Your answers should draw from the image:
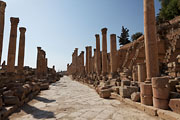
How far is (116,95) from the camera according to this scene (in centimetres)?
744

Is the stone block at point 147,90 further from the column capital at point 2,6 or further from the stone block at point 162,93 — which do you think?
the column capital at point 2,6

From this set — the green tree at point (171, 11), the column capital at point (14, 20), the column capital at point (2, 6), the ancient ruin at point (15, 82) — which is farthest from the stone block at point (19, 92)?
the green tree at point (171, 11)

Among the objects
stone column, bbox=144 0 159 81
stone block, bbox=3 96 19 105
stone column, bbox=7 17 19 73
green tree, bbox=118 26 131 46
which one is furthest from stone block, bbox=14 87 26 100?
green tree, bbox=118 26 131 46

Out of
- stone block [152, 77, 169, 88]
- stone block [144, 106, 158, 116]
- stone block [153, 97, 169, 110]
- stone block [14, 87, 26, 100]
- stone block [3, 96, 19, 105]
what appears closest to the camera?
stone block [144, 106, 158, 116]

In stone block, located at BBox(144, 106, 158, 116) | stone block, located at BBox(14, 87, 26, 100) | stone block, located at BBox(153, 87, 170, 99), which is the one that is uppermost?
stone block, located at BBox(153, 87, 170, 99)

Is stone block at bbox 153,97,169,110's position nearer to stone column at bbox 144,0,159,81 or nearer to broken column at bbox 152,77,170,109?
broken column at bbox 152,77,170,109

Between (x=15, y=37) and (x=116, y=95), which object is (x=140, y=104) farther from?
(x=15, y=37)

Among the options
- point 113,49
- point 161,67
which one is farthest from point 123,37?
point 161,67

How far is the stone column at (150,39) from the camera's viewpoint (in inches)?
259

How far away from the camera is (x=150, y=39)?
6.84m

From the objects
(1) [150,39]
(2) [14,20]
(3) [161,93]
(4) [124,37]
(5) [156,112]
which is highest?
(4) [124,37]

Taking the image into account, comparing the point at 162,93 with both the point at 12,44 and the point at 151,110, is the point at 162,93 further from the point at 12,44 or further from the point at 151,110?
the point at 12,44

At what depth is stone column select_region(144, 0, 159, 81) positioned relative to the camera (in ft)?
21.6

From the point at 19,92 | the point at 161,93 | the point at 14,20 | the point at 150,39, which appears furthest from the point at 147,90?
the point at 14,20
